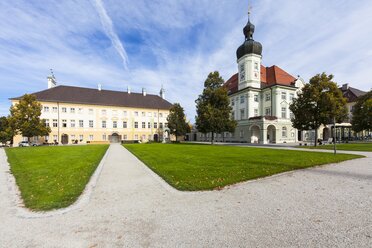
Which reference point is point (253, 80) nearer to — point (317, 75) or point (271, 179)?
point (317, 75)

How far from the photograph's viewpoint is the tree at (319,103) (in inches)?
968

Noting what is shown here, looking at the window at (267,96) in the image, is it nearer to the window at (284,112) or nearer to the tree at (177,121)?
the window at (284,112)

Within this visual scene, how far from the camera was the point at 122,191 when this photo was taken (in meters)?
6.51

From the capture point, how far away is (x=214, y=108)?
3184cm

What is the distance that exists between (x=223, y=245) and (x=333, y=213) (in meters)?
2.84

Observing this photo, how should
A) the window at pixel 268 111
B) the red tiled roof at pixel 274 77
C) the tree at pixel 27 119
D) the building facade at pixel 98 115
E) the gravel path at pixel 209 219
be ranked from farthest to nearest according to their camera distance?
the building facade at pixel 98 115
the red tiled roof at pixel 274 77
the window at pixel 268 111
the tree at pixel 27 119
the gravel path at pixel 209 219

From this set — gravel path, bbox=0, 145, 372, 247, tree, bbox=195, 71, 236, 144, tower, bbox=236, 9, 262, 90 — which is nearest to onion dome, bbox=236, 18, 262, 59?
tower, bbox=236, 9, 262, 90

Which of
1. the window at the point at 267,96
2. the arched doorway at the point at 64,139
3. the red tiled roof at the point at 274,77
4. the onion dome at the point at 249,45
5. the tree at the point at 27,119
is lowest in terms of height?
the arched doorway at the point at 64,139

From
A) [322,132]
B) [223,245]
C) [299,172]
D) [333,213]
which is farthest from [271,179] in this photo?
[322,132]

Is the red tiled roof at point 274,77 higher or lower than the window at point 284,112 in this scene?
higher

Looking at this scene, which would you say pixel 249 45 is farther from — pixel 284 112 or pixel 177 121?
pixel 177 121

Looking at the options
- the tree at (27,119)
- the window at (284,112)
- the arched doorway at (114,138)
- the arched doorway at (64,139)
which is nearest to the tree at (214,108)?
the window at (284,112)

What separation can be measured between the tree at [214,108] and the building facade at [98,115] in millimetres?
27934

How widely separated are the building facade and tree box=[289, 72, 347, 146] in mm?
39472
